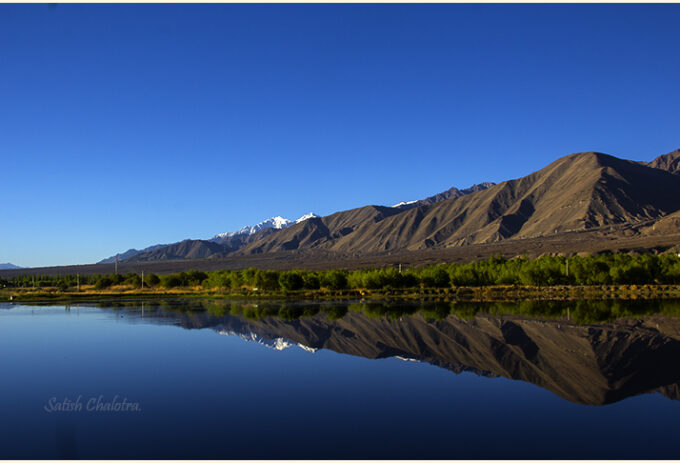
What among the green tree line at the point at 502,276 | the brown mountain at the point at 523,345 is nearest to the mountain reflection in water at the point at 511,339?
the brown mountain at the point at 523,345

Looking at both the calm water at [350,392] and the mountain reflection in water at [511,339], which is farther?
the mountain reflection in water at [511,339]

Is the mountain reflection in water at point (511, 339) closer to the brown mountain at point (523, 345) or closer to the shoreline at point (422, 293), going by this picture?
the brown mountain at point (523, 345)

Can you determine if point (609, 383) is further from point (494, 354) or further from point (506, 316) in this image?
point (506, 316)

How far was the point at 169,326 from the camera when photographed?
41.1 metres

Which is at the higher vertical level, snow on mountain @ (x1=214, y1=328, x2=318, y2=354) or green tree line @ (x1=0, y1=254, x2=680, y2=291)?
green tree line @ (x1=0, y1=254, x2=680, y2=291)

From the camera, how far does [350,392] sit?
1900 cm

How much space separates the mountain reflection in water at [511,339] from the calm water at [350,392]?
5.6 inches

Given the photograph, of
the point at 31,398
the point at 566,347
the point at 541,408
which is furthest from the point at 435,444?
the point at 566,347

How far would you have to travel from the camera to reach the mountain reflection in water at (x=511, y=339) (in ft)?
68.4

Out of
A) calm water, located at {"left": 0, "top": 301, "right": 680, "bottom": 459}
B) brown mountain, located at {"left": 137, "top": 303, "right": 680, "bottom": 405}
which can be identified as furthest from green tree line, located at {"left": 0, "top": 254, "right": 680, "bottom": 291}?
calm water, located at {"left": 0, "top": 301, "right": 680, "bottom": 459}

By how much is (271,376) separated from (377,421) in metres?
7.72

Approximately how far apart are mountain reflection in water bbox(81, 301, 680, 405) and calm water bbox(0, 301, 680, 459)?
0.14 metres

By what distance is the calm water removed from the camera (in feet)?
43.5

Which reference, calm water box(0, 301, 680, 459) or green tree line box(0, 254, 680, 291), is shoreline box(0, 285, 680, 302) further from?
calm water box(0, 301, 680, 459)
